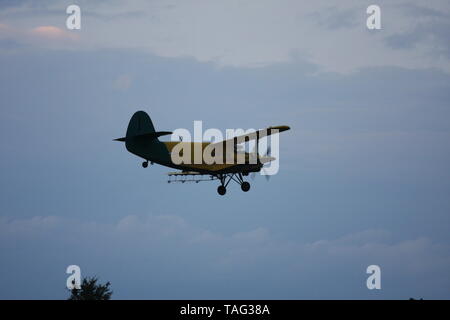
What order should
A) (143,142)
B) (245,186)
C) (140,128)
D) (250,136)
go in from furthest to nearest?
(250,136) < (245,186) < (140,128) < (143,142)

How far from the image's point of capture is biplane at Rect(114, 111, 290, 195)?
44.6 metres

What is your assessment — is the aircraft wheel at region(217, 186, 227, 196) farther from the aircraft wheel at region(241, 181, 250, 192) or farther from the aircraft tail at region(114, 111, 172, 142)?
the aircraft tail at region(114, 111, 172, 142)

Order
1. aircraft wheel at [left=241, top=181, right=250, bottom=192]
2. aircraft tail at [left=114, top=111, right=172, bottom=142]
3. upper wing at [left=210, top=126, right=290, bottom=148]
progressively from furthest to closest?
aircraft wheel at [left=241, top=181, right=250, bottom=192], upper wing at [left=210, top=126, right=290, bottom=148], aircraft tail at [left=114, top=111, right=172, bottom=142]

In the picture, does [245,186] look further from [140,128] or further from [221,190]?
[140,128]

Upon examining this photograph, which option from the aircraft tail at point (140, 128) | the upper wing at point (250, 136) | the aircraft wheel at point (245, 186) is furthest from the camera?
the aircraft wheel at point (245, 186)

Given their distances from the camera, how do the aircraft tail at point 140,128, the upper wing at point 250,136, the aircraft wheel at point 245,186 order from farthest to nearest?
the aircraft wheel at point 245,186 → the upper wing at point 250,136 → the aircraft tail at point 140,128

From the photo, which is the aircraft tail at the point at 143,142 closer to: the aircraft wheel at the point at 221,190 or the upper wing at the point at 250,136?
the upper wing at the point at 250,136

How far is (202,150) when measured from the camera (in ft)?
148

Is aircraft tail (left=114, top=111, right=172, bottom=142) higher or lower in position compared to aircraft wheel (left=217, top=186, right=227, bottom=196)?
higher

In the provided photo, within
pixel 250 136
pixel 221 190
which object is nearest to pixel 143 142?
pixel 221 190

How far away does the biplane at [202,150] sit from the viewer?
44.6 m
